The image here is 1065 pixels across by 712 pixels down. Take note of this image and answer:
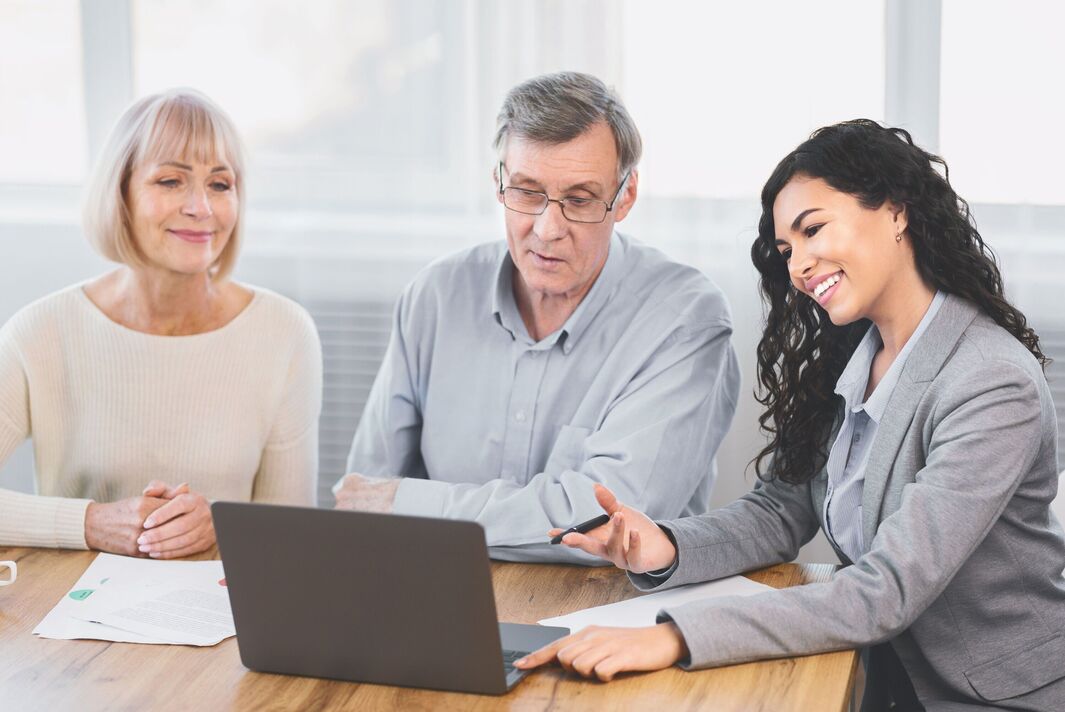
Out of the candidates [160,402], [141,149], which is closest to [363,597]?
[160,402]

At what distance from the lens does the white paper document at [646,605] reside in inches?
59.6

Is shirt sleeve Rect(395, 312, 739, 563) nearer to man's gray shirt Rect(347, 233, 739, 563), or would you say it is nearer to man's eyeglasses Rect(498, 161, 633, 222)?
man's gray shirt Rect(347, 233, 739, 563)

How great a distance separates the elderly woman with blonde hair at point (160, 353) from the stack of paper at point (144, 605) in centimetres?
49

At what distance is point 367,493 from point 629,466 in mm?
420

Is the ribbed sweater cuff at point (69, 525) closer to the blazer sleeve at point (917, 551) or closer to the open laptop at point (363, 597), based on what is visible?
the open laptop at point (363, 597)

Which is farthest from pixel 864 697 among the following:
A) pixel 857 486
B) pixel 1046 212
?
pixel 1046 212

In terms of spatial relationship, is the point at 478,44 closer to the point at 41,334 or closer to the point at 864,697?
the point at 41,334

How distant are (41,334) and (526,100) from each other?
97 cm

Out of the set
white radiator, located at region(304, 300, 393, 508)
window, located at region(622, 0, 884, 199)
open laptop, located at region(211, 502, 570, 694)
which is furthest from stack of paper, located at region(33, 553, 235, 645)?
window, located at region(622, 0, 884, 199)

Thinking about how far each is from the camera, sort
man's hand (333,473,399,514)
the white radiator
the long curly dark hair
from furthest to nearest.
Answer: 1. the white radiator
2. man's hand (333,473,399,514)
3. the long curly dark hair

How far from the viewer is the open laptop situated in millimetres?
1241

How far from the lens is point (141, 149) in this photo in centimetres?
221

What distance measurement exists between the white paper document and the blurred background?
1.16m

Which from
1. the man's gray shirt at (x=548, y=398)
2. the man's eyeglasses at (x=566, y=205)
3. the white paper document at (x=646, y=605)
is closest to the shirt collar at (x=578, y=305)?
the man's gray shirt at (x=548, y=398)
